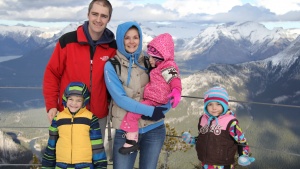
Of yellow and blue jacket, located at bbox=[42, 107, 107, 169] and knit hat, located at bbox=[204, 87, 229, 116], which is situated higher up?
knit hat, located at bbox=[204, 87, 229, 116]

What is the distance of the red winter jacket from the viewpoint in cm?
315

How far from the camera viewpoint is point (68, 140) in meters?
3.09

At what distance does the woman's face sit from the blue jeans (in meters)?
0.75

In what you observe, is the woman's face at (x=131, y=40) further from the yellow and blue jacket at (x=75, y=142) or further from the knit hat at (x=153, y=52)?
the yellow and blue jacket at (x=75, y=142)

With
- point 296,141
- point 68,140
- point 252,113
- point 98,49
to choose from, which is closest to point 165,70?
point 98,49

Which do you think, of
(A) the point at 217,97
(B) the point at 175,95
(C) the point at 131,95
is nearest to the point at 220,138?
(A) the point at 217,97

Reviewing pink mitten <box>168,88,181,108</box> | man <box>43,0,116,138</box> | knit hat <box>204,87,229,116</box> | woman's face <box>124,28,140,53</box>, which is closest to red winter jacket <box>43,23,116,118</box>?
man <box>43,0,116,138</box>

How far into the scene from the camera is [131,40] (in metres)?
3.04

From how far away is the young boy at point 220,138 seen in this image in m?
3.22

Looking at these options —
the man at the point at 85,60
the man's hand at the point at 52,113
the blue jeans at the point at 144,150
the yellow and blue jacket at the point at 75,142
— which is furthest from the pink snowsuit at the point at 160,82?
the man's hand at the point at 52,113

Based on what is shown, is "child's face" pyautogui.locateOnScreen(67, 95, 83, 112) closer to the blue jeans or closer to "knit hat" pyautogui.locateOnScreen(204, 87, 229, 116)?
the blue jeans

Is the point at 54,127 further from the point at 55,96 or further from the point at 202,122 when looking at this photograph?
the point at 202,122

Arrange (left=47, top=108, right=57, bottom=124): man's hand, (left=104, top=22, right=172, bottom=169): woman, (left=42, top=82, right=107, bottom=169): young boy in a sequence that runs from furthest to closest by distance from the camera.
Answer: (left=47, top=108, right=57, bottom=124): man's hand
(left=42, top=82, right=107, bottom=169): young boy
(left=104, top=22, right=172, bottom=169): woman

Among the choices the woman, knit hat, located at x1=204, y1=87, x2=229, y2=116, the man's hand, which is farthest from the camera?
knit hat, located at x1=204, y1=87, x2=229, y2=116
